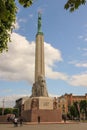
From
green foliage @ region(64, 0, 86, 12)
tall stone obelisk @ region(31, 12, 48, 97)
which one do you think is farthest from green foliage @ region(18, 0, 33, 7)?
tall stone obelisk @ region(31, 12, 48, 97)

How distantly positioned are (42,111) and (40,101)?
2.26m

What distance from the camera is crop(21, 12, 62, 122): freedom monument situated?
58688 millimetres

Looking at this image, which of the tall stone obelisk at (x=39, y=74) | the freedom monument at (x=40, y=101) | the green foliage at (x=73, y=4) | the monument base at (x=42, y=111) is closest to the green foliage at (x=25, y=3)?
the green foliage at (x=73, y=4)

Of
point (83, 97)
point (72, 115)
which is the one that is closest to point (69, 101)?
point (83, 97)

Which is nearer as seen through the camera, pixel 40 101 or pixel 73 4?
pixel 73 4

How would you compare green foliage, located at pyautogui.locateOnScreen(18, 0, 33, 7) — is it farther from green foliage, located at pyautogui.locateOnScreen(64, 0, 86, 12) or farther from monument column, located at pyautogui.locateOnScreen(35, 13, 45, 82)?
monument column, located at pyautogui.locateOnScreen(35, 13, 45, 82)

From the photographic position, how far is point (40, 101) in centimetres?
6019

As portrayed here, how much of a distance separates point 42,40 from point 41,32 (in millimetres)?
3540

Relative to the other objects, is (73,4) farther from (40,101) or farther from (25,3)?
(40,101)

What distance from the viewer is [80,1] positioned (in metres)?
6.49

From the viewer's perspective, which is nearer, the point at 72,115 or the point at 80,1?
the point at 80,1

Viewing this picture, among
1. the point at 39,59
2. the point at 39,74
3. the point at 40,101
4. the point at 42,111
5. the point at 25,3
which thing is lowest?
the point at 42,111

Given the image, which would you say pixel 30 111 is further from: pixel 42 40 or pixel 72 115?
pixel 72 115

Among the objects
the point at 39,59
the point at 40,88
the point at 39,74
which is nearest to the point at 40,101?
the point at 40,88
